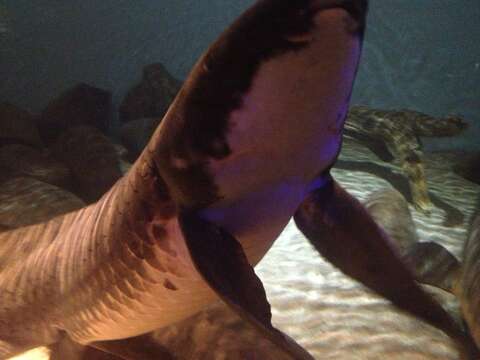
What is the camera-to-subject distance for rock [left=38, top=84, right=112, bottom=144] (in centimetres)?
765

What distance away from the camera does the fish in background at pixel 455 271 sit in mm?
2482

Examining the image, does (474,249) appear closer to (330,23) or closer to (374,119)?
(330,23)

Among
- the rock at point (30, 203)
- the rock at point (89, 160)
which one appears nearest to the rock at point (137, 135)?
the rock at point (89, 160)

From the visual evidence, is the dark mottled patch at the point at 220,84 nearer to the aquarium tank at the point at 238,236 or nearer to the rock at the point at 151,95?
the aquarium tank at the point at 238,236

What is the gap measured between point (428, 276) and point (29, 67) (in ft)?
39.3

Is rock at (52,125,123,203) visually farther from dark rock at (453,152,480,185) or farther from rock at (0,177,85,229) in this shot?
dark rock at (453,152,480,185)

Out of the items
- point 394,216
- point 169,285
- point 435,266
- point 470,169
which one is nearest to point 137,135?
point 394,216

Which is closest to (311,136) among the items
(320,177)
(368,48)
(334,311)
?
(320,177)

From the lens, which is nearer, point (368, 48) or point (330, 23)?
point (330, 23)

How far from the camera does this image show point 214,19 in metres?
14.6

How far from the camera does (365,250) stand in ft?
5.20

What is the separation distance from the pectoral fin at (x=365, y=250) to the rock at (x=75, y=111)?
7077 mm

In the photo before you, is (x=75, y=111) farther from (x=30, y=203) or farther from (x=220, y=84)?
(x=220, y=84)

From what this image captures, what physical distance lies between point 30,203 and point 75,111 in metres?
4.28
